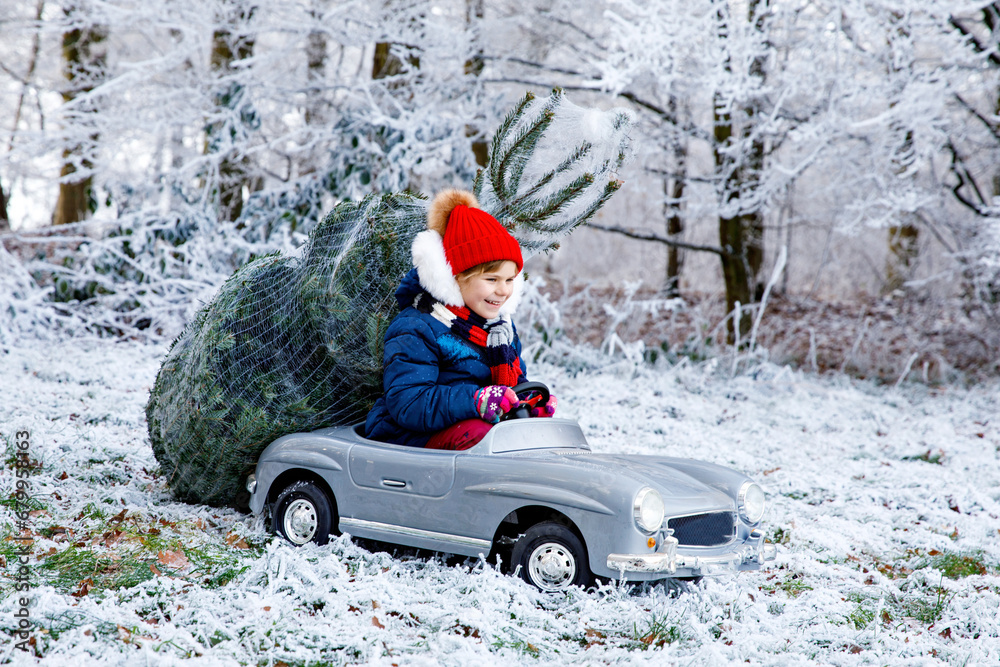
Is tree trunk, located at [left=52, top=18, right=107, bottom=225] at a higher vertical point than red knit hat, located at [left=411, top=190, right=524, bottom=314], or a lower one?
higher

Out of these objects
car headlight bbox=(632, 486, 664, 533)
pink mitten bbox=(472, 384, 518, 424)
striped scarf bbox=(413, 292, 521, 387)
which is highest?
striped scarf bbox=(413, 292, 521, 387)

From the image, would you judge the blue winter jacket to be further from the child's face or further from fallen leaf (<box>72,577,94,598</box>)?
fallen leaf (<box>72,577,94,598</box>)

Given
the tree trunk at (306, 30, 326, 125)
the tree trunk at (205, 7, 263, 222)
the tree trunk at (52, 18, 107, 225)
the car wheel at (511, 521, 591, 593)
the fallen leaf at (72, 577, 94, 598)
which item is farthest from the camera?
the tree trunk at (52, 18, 107, 225)

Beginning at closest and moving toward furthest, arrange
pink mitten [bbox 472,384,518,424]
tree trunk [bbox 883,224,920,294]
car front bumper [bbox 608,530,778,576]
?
car front bumper [bbox 608,530,778,576] → pink mitten [bbox 472,384,518,424] → tree trunk [bbox 883,224,920,294]

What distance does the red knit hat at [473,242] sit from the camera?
141 inches

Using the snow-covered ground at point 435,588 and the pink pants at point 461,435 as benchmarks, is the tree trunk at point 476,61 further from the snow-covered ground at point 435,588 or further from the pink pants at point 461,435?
the pink pants at point 461,435

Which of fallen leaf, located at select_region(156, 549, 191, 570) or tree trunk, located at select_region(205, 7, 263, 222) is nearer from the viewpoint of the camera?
fallen leaf, located at select_region(156, 549, 191, 570)

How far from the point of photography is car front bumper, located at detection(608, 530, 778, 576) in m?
2.91

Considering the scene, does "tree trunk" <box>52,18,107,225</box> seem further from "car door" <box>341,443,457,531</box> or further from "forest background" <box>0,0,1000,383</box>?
"car door" <box>341,443,457,531</box>

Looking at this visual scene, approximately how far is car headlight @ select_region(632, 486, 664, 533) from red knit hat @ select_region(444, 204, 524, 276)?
120cm

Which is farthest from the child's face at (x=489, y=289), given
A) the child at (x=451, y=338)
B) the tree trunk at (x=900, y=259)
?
the tree trunk at (x=900, y=259)

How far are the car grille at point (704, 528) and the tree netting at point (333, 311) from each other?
1.54 meters

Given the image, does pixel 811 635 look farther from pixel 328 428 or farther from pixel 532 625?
pixel 328 428

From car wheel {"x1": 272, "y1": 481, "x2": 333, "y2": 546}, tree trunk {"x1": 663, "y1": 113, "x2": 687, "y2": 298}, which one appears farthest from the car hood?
tree trunk {"x1": 663, "y1": 113, "x2": 687, "y2": 298}
